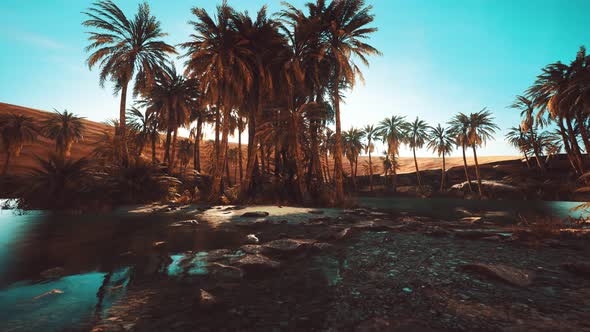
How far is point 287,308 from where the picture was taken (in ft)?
8.36

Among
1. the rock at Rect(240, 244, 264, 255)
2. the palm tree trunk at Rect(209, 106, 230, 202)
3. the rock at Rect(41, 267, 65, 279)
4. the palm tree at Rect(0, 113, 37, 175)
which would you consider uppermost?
the palm tree at Rect(0, 113, 37, 175)

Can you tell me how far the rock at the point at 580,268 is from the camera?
11.2 ft

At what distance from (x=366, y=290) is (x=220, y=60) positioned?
58.8 ft

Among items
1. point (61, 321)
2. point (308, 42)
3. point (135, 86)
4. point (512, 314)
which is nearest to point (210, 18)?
point (308, 42)

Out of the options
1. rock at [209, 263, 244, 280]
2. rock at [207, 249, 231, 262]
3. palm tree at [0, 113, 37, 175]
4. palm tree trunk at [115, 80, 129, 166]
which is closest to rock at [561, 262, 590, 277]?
rock at [209, 263, 244, 280]

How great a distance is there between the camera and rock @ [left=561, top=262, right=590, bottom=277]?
11.2 feet

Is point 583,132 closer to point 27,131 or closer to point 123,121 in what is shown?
point 123,121

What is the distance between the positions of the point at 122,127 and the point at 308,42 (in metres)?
16.2

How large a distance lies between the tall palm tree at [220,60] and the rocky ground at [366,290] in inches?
571

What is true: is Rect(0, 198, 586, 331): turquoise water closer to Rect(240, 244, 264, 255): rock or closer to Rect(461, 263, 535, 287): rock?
Rect(240, 244, 264, 255): rock

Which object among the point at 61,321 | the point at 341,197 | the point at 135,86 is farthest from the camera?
the point at 135,86

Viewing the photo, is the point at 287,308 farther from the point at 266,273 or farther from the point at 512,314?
the point at 512,314

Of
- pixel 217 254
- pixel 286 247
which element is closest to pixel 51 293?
pixel 217 254

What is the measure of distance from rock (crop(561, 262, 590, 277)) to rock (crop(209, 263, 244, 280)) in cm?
494
